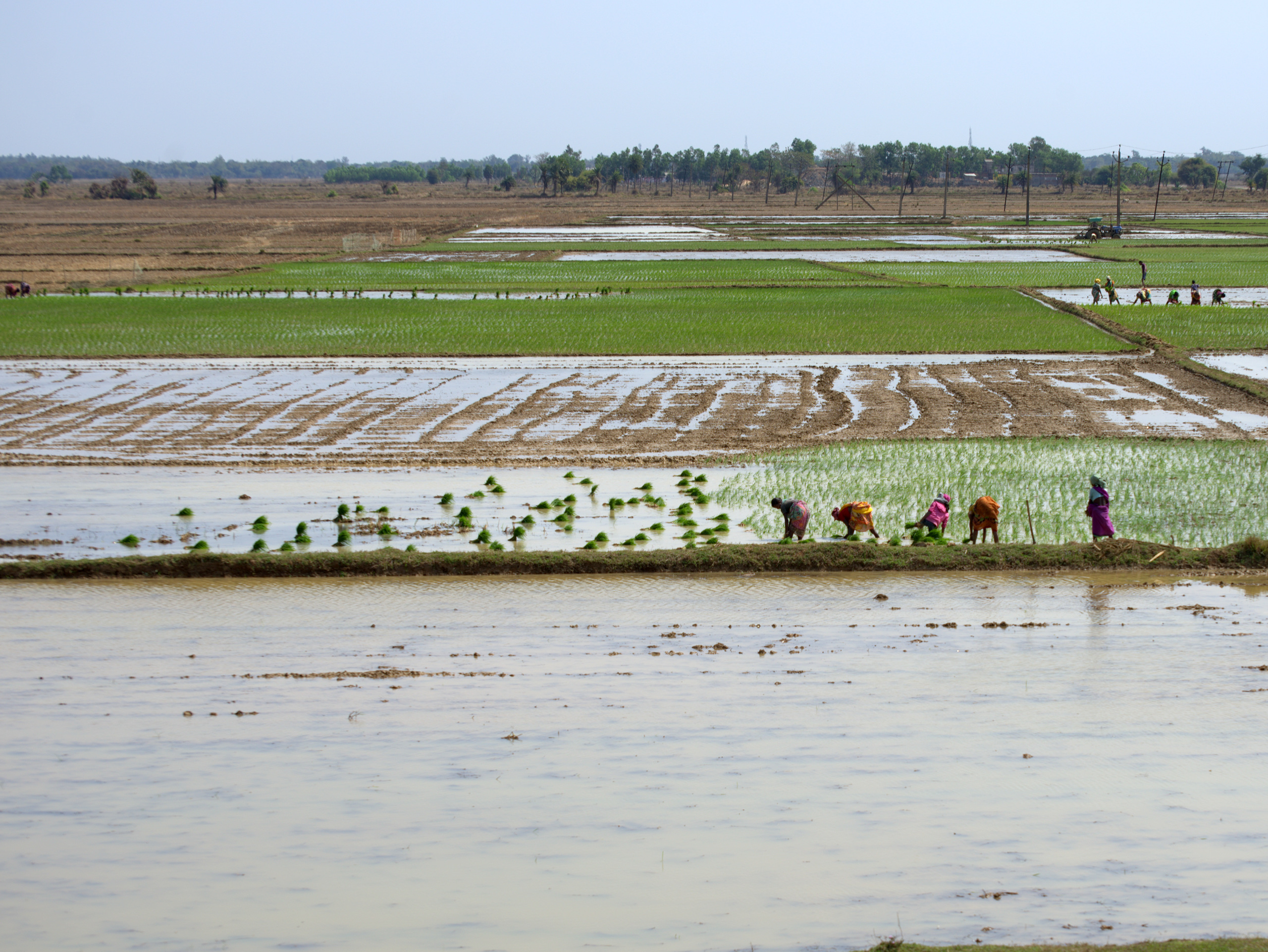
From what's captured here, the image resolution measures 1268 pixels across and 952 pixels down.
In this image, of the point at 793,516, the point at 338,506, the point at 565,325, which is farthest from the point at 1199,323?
the point at 338,506

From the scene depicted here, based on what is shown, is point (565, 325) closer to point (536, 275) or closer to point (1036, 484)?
point (536, 275)

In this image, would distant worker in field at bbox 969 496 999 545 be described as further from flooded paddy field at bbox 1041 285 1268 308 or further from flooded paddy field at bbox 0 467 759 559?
flooded paddy field at bbox 1041 285 1268 308

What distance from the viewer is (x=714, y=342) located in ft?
71.2

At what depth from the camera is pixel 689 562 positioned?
9469 mm

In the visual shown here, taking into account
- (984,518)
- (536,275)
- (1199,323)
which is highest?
(536,275)

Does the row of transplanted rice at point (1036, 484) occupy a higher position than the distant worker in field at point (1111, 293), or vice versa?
the distant worker in field at point (1111, 293)

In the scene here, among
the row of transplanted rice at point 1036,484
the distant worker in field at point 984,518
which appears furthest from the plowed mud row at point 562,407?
the distant worker in field at point 984,518

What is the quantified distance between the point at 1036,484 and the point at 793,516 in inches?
139

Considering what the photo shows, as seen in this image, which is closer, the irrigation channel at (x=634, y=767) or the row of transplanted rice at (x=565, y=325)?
the irrigation channel at (x=634, y=767)

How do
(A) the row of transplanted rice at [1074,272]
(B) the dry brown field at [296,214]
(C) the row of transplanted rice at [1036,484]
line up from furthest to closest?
(B) the dry brown field at [296,214], (A) the row of transplanted rice at [1074,272], (C) the row of transplanted rice at [1036,484]

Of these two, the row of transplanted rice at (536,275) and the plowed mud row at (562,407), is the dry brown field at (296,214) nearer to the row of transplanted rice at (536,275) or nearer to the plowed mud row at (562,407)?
the row of transplanted rice at (536,275)

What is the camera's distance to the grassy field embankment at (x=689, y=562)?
30.8 ft

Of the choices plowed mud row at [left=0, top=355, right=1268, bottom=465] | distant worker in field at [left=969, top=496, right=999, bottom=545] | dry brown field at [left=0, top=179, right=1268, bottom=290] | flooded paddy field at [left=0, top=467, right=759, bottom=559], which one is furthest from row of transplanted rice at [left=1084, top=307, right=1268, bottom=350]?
dry brown field at [left=0, top=179, right=1268, bottom=290]

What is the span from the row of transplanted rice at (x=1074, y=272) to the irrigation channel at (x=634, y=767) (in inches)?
967
